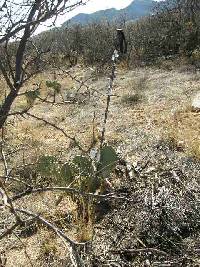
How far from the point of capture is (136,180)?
4.09 m

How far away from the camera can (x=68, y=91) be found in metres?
9.12

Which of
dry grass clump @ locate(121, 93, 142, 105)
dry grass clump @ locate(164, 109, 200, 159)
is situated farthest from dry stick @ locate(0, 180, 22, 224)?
dry grass clump @ locate(121, 93, 142, 105)

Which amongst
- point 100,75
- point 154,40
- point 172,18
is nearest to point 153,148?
point 100,75

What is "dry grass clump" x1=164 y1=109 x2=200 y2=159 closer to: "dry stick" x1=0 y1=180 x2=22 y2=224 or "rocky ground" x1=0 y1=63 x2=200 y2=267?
"rocky ground" x1=0 y1=63 x2=200 y2=267

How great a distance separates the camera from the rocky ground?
10.4ft

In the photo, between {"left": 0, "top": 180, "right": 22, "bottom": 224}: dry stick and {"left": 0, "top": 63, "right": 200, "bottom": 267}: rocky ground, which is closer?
{"left": 0, "top": 180, "right": 22, "bottom": 224}: dry stick

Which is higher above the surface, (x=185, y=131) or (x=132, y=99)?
(x=185, y=131)

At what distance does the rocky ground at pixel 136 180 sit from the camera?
317 cm

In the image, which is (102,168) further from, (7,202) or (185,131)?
(185,131)

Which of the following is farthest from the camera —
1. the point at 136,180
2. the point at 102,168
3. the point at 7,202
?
the point at 136,180

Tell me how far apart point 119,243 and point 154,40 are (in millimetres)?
8945

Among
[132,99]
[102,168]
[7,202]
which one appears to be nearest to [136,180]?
[102,168]

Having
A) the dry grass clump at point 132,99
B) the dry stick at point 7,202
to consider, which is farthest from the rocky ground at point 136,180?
the dry stick at point 7,202

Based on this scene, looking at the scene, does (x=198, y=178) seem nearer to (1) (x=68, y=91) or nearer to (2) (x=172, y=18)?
(1) (x=68, y=91)
